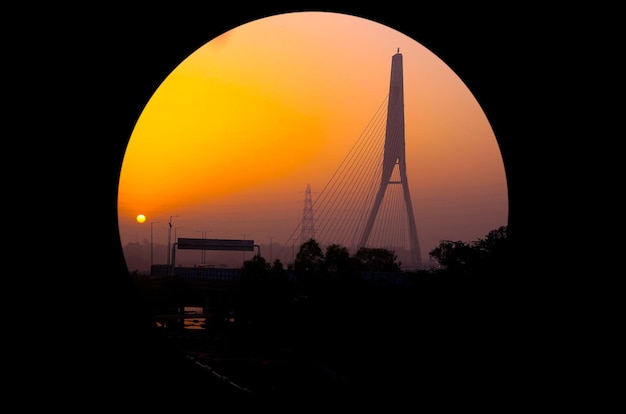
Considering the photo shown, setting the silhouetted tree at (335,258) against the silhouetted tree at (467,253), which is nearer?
the silhouetted tree at (467,253)

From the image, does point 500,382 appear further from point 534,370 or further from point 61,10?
point 61,10

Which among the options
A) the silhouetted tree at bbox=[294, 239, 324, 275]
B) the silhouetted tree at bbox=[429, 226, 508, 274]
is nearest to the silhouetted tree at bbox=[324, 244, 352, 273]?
the silhouetted tree at bbox=[294, 239, 324, 275]

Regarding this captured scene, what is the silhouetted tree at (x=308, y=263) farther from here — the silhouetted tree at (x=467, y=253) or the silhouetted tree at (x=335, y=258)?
the silhouetted tree at (x=467, y=253)

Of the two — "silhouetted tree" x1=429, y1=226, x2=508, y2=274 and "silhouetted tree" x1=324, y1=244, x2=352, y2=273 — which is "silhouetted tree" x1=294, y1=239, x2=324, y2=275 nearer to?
"silhouetted tree" x1=324, y1=244, x2=352, y2=273

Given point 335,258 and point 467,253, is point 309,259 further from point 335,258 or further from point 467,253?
point 467,253

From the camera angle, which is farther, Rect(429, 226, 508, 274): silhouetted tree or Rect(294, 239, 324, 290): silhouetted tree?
Rect(294, 239, 324, 290): silhouetted tree

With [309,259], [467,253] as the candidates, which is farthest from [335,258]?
[467,253]

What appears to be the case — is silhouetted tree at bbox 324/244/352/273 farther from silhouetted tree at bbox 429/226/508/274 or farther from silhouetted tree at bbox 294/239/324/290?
silhouetted tree at bbox 429/226/508/274

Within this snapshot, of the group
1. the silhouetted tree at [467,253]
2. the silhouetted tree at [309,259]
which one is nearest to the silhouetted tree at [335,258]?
the silhouetted tree at [309,259]

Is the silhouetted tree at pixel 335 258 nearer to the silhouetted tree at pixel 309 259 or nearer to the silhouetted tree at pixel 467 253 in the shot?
the silhouetted tree at pixel 309 259

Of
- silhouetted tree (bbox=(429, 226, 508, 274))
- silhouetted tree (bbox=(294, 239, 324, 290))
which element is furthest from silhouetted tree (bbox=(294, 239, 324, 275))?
silhouetted tree (bbox=(429, 226, 508, 274))

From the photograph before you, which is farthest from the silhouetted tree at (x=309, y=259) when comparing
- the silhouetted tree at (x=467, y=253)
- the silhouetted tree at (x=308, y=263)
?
the silhouetted tree at (x=467, y=253)
